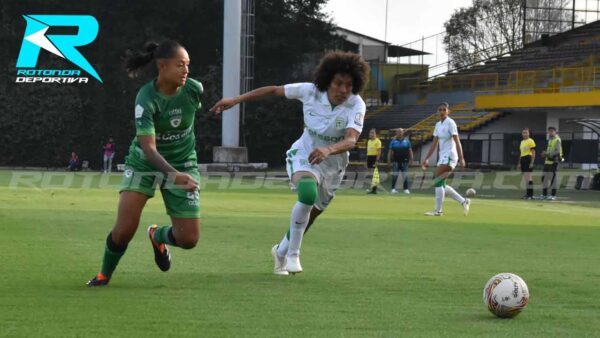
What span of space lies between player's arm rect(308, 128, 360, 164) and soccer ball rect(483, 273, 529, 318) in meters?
2.30

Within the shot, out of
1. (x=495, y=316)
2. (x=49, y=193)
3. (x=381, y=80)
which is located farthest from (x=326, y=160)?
(x=381, y=80)

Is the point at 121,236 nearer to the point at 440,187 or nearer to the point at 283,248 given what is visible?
the point at 283,248

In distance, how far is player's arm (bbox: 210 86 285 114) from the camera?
10.0 metres

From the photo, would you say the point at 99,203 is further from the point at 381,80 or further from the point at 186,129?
the point at 381,80

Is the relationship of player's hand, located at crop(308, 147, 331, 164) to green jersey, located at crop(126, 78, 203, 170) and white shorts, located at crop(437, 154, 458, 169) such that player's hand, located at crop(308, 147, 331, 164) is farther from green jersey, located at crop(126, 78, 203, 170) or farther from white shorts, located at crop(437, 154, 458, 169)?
white shorts, located at crop(437, 154, 458, 169)

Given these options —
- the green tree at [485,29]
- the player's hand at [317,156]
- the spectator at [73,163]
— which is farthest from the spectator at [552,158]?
the green tree at [485,29]

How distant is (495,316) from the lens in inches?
314

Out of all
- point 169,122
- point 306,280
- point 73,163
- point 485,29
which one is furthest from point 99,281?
point 485,29

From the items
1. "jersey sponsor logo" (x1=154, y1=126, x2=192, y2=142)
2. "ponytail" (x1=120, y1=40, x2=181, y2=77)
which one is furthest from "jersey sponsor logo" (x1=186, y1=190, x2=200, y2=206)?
"ponytail" (x1=120, y1=40, x2=181, y2=77)

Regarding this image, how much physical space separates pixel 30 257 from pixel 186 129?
3.27 m

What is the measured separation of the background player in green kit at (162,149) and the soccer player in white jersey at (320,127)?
38.6 inches

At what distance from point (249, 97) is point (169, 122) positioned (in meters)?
1.40

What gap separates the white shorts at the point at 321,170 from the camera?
1049cm

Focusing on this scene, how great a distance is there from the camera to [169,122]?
908 cm
